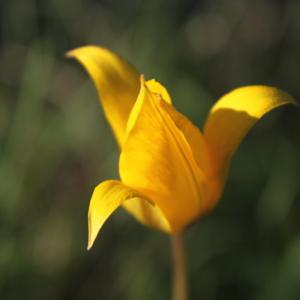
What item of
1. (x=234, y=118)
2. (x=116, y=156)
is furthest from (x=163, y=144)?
(x=116, y=156)

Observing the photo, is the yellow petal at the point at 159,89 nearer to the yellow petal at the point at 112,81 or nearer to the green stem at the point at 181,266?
the yellow petal at the point at 112,81

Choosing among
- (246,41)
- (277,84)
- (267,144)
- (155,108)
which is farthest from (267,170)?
(155,108)

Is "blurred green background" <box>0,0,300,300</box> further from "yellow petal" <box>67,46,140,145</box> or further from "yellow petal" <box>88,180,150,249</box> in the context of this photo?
"yellow petal" <box>88,180,150,249</box>

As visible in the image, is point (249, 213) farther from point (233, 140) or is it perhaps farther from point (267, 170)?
point (233, 140)

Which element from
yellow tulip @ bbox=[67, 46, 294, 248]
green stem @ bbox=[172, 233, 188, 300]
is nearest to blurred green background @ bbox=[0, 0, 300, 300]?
green stem @ bbox=[172, 233, 188, 300]

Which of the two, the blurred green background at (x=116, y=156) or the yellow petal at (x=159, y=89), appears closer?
the yellow petal at (x=159, y=89)

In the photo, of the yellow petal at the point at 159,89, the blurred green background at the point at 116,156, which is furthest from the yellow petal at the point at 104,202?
the blurred green background at the point at 116,156

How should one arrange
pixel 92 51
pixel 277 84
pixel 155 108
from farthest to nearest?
pixel 277 84 < pixel 92 51 < pixel 155 108
